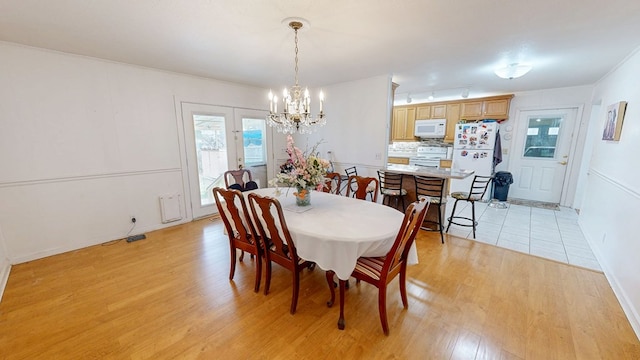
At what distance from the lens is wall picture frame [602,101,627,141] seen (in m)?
2.65

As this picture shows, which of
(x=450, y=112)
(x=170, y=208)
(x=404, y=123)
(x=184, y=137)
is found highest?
(x=450, y=112)

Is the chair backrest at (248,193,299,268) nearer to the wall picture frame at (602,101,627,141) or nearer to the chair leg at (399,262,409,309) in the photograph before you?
the chair leg at (399,262,409,309)

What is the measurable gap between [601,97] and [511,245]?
2.94m

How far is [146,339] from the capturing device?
1710 millimetres

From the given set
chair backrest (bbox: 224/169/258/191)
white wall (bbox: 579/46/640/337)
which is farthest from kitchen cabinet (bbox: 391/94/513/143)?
chair backrest (bbox: 224/169/258/191)

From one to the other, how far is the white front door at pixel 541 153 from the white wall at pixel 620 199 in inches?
55.8

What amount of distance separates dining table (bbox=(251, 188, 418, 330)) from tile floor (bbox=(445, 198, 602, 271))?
7.04ft

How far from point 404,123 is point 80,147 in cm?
622

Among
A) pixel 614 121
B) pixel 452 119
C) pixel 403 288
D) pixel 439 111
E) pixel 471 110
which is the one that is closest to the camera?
pixel 403 288

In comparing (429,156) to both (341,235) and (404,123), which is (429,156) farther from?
(341,235)

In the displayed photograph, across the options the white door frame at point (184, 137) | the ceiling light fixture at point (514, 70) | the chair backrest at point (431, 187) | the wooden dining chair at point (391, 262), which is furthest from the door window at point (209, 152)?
the ceiling light fixture at point (514, 70)

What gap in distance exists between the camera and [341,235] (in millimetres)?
1680

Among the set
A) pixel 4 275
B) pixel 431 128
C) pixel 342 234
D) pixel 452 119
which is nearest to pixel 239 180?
pixel 342 234

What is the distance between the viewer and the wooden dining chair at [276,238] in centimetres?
177
